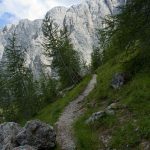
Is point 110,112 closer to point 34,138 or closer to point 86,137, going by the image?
point 86,137

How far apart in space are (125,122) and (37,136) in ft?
20.6

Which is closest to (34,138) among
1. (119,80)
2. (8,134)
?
(8,134)

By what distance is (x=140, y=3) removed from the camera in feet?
85.0

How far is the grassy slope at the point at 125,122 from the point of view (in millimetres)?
20953

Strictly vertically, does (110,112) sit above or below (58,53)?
below

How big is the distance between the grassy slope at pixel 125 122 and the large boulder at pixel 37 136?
2001 mm

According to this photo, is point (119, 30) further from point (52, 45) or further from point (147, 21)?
point (52, 45)

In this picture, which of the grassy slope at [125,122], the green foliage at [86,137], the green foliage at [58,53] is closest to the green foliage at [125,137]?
the grassy slope at [125,122]

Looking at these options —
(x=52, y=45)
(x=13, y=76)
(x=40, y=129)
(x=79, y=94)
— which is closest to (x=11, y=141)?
(x=40, y=129)

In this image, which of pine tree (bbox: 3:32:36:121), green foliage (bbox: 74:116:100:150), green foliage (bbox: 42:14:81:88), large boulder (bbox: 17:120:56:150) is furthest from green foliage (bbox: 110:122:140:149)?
green foliage (bbox: 42:14:81:88)

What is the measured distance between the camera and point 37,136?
24250 mm

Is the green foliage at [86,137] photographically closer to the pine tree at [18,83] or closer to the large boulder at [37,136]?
the large boulder at [37,136]

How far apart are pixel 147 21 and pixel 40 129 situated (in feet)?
37.8

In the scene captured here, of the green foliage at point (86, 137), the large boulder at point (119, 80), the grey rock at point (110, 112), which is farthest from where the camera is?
the large boulder at point (119, 80)
